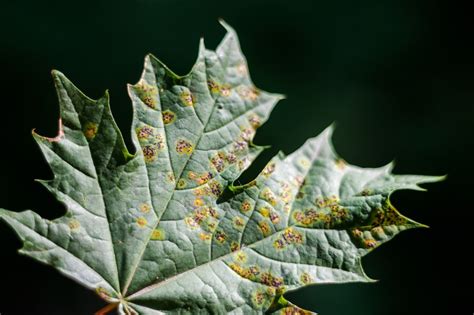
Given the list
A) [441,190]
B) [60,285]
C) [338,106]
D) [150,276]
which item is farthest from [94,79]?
[150,276]

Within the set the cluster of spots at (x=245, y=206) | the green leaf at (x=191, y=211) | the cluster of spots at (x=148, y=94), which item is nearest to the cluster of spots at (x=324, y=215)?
the green leaf at (x=191, y=211)

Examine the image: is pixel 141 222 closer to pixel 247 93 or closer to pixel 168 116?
pixel 168 116

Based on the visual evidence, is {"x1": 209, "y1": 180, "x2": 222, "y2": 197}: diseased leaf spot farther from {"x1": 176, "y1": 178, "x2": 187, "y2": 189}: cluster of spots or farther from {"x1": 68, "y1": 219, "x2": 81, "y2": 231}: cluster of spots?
{"x1": 68, "y1": 219, "x2": 81, "y2": 231}: cluster of spots

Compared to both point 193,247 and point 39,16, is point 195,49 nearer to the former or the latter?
point 39,16

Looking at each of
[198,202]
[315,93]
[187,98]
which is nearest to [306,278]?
[198,202]

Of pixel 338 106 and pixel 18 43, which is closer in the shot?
pixel 18 43

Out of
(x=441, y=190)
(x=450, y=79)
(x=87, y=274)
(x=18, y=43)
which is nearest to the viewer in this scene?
(x=87, y=274)
